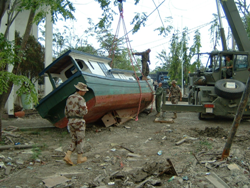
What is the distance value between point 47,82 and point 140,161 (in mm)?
8859

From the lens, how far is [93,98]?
786 cm

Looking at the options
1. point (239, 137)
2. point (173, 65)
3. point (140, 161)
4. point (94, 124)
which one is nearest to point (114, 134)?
point (94, 124)

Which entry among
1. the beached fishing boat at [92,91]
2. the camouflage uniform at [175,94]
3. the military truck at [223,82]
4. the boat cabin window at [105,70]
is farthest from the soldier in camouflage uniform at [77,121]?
the camouflage uniform at [175,94]

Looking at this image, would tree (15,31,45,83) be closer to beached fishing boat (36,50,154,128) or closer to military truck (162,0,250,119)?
beached fishing boat (36,50,154,128)

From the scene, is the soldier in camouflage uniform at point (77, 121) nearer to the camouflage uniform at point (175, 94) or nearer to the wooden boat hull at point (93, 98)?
the wooden boat hull at point (93, 98)

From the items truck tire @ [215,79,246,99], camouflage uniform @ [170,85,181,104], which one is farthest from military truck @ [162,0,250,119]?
camouflage uniform @ [170,85,181,104]

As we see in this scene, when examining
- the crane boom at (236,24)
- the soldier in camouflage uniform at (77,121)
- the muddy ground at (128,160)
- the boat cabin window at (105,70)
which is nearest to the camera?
the muddy ground at (128,160)

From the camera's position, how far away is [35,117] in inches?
484

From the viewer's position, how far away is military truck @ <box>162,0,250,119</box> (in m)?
9.66

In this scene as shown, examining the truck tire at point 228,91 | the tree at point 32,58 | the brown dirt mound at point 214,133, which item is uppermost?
the tree at point 32,58

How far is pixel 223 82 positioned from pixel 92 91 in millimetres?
5291

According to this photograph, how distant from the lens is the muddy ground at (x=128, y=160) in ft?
14.0

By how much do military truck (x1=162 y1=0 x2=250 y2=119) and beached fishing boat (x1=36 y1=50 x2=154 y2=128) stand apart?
1.68 meters

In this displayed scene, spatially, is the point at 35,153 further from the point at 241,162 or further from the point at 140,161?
the point at 241,162
